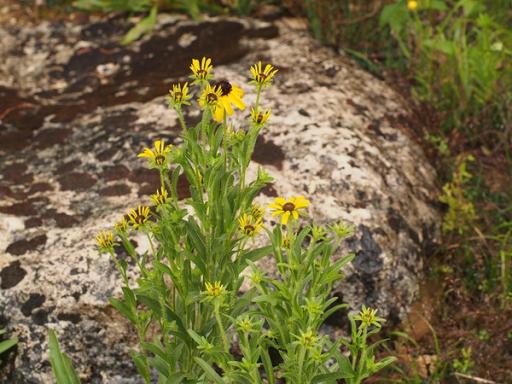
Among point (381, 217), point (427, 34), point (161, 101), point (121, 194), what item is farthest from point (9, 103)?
point (427, 34)

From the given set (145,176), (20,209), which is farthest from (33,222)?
(145,176)

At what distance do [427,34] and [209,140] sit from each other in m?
2.37

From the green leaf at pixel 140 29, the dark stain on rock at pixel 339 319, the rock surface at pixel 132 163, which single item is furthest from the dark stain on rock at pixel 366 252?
the green leaf at pixel 140 29

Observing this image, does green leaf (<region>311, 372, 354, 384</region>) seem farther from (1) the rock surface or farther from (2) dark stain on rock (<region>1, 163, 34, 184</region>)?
(2) dark stain on rock (<region>1, 163, 34, 184</region>)

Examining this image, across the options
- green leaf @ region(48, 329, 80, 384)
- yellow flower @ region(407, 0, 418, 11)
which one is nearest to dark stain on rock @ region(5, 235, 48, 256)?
green leaf @ region(48, 329, 80, 384)

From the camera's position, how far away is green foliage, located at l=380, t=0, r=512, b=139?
3689 millimetres

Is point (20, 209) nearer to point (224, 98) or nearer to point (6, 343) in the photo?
point (6, 343)

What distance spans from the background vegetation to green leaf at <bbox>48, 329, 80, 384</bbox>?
118 cm

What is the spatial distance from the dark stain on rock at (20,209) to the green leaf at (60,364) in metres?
0.70

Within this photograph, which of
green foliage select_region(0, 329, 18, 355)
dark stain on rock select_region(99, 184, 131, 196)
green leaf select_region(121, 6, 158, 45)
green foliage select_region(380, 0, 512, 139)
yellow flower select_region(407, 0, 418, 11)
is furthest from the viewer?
green leaf select_region(121, 6, 158, 45)

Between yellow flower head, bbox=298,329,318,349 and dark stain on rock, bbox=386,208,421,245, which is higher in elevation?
yellow flower head, bbox=298,329,318,349

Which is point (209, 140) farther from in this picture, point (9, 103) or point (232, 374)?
point (9, 103)

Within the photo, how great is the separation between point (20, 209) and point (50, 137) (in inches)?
22.3

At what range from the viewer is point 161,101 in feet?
11.4
